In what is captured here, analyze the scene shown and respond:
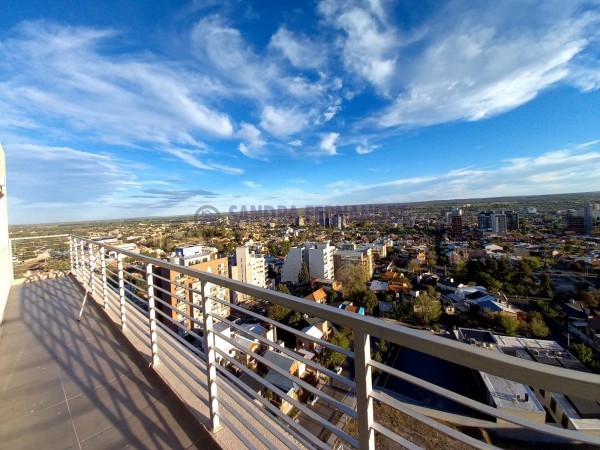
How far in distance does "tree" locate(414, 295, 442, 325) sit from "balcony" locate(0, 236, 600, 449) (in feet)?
38.9

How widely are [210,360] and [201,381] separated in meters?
0.18

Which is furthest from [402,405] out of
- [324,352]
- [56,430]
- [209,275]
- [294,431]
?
[324,352]

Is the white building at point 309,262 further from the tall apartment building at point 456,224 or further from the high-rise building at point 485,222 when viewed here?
the high-rise building at point 485,222

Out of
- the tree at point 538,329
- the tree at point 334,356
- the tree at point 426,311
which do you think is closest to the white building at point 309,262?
the tree at point 426,311

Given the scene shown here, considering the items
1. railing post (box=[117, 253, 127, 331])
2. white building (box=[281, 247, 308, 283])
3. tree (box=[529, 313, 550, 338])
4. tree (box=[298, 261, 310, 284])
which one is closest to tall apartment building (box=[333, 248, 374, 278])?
white building (box=[281, 247, 308, 283])

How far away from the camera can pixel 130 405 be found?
5.27 ft

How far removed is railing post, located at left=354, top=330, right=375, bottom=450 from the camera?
76cm

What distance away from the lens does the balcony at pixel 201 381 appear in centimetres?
62

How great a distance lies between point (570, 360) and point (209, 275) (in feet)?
40.3

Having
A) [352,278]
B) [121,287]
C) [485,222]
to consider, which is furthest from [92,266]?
[485,222]

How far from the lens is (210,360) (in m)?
1.39

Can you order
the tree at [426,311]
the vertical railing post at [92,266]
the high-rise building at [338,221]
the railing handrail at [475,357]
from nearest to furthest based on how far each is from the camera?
the railing handrail at [475,357]
the vertical railing post at [92,266]
the tree at [426,311]
the high-rise building at [338,221]

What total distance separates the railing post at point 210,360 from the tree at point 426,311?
1319cm

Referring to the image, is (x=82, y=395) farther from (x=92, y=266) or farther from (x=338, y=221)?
(x=338, y=221)
